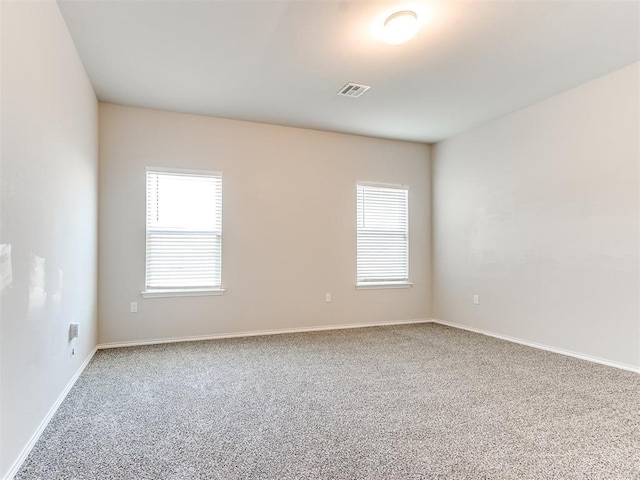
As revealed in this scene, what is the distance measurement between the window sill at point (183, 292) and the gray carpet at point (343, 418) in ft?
2.37

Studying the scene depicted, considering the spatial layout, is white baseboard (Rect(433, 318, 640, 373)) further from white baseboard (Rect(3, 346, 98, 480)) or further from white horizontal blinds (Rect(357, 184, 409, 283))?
white baseboard (Rect(3, 346, 98, 480))

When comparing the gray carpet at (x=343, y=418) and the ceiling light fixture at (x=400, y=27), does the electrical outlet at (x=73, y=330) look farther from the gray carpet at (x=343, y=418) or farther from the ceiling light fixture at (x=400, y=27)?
the ceiling light fixture at (x=400, y=27)

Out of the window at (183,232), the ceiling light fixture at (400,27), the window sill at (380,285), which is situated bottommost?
the window sill at (380,285)

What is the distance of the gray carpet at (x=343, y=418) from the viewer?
176 centimetres

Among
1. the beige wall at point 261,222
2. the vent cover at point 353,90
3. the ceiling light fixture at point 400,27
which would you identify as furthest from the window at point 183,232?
the ceiling light fixture at point 400,27

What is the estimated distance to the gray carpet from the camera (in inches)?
69.1

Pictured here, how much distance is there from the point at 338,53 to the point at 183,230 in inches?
104

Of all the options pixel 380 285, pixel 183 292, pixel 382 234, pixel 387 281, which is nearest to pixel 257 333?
pixel 183 292

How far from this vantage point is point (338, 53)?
9.90ft

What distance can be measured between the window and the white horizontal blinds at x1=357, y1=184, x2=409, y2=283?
6.57 ft

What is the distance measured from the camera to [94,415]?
2316 millimetres

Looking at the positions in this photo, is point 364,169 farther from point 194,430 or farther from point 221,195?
point 194,430

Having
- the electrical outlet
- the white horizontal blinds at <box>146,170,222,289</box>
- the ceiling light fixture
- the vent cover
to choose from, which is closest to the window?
the white horizontal blinds at <box>146,170,222,289</box>

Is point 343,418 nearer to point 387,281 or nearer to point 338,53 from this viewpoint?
point 338,53
